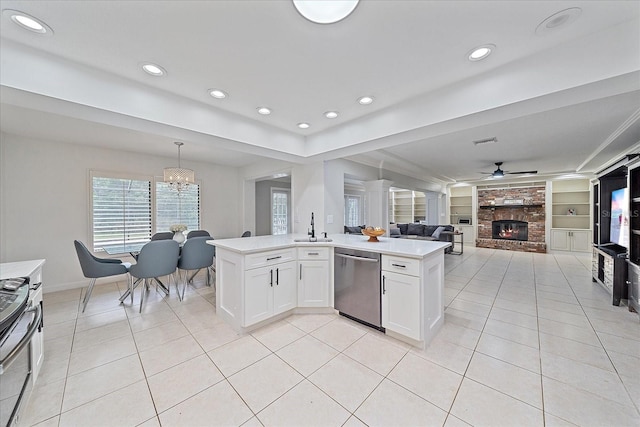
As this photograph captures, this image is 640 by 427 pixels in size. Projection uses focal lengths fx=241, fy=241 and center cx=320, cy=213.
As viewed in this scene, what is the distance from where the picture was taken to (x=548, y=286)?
13.3ft

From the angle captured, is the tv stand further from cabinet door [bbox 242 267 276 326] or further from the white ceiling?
cabinet door [bbox 242 267 276 326]

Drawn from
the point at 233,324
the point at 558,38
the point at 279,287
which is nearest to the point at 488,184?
the point at 558,38

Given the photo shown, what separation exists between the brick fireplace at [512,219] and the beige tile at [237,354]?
8.81m

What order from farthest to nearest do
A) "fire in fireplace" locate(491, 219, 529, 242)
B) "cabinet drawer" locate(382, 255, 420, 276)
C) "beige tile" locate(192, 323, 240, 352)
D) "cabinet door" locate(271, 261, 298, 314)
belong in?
"fire in fireplace" locate(491, 219, 529, 242), "cabinet door" locate(271, 261, 298, 314), "beige tile" locate(192, 323, 240, 352), "cabinet drawer" locate(382, 255, 420, 276)

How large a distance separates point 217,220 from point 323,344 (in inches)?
171

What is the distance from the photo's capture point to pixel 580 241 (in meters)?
6.95

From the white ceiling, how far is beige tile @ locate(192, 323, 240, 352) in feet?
6.87

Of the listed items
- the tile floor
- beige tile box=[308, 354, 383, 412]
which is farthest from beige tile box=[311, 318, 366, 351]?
beige tile box=[308, 354, 383, 412]

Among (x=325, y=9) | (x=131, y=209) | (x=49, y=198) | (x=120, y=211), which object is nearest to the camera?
(x=325, y=9)

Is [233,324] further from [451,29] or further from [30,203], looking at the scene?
[30,203]

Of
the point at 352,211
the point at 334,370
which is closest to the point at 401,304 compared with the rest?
the point at 334,370

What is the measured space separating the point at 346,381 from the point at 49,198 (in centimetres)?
511

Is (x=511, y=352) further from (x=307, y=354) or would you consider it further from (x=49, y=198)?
(x=49, y=198)

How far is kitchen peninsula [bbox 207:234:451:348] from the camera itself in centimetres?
221
